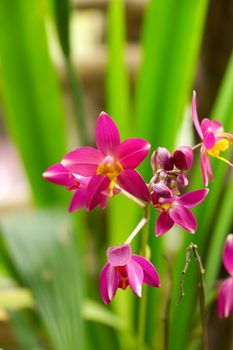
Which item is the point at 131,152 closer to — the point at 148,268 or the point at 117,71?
the point at 148,268

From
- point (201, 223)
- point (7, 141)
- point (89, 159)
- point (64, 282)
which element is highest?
point (89, 159)

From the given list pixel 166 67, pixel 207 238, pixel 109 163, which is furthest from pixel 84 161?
pixel 166 67

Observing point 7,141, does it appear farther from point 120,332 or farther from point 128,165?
point 128,165

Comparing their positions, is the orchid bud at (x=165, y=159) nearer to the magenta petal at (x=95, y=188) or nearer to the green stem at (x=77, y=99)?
the magenta petal at (x=95, y=188)

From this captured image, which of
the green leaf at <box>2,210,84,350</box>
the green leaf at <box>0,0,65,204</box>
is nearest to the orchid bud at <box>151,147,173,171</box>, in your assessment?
the green leaf at <box>2,210,84,350</box>

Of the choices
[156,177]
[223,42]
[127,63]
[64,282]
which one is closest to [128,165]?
[156,177]

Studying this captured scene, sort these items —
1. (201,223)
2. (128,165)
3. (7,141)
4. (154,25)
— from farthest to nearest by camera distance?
(7,141) < (154,25) < (201,223) < (128,165)
